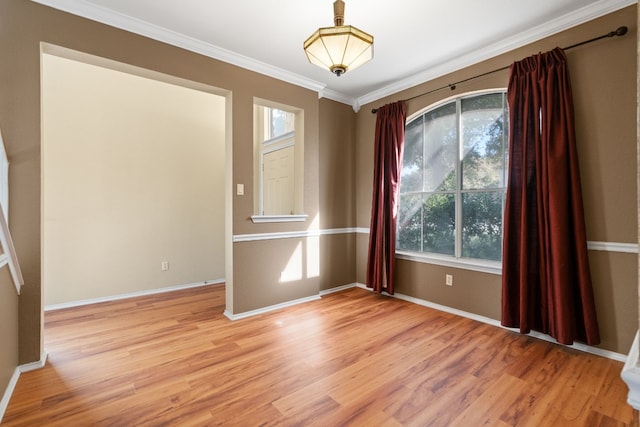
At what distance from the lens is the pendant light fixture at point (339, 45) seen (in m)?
1.78

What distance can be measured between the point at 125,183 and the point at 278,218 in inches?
83.2

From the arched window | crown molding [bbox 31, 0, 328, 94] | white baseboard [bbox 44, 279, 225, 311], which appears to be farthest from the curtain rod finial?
white baseboard [bbox 44, 279, 225, 311]

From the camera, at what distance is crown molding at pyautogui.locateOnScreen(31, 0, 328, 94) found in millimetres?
2203

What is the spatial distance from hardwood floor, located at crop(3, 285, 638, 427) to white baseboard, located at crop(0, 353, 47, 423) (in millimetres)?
35

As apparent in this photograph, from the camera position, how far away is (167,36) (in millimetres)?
2584

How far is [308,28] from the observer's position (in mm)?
2516

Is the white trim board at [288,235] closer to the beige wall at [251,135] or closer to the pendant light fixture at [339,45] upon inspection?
the beige wall at [251,135]

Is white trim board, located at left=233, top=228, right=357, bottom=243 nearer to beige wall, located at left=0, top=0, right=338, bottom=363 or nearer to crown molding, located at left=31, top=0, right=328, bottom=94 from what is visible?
beige wall, located at left=0, top=0, right=338, bottom=363

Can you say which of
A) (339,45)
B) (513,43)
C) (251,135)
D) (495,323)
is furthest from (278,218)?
(513,43)

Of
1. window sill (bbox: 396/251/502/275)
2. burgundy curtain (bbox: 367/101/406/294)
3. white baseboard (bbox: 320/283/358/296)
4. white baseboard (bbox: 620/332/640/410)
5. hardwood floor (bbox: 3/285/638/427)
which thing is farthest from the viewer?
white baseboard (bbox: 320/283/358/296)

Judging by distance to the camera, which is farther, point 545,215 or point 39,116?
point 545,215

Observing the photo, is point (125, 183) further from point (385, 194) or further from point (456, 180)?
point (456, 180)

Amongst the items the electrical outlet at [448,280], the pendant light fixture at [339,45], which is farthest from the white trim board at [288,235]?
the pendant light fixture at [339,45]

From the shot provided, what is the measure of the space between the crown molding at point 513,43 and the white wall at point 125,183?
9.12 ft
